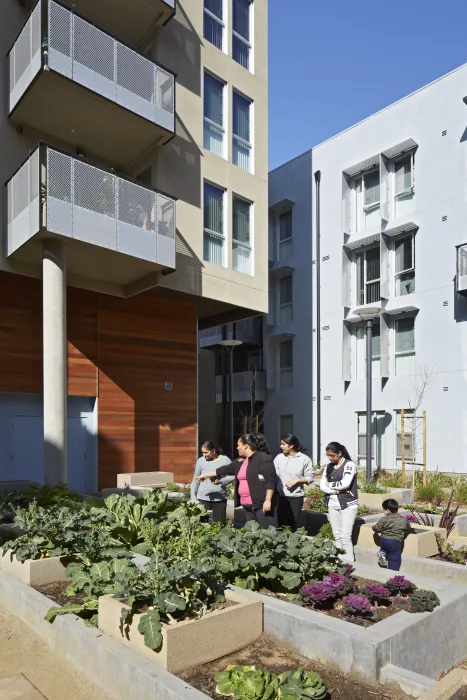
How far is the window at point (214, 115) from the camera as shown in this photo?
1686cm

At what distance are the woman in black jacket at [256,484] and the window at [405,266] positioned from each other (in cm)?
1659

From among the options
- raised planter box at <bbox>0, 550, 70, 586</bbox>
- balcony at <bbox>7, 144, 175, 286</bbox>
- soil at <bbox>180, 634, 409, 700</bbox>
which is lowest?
soil at <bbox>180, 634, 409, 700</bbox>

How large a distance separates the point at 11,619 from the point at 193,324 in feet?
40.7

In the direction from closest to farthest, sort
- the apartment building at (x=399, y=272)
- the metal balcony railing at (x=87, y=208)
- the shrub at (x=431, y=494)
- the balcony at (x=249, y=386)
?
the metal balcony railing at (x=87, y=208)
the shrub at (x=431, y=494)
the apartment building at (x=399, y=272)
the balcony at (x=249, y=386)

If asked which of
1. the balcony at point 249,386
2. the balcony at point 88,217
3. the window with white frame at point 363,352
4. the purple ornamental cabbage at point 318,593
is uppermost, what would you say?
the balcony at point 88,217

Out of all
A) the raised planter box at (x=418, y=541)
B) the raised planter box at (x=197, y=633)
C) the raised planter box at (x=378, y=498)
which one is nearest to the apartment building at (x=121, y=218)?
the raised planter box at (x=378, y=498)

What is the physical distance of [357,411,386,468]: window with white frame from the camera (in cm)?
2288

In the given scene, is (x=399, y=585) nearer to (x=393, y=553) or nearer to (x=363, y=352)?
(x=393, y=553)

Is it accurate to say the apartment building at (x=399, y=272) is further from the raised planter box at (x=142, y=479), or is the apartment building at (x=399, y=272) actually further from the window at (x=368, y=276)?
the raised planter box at (x=142, y=479)

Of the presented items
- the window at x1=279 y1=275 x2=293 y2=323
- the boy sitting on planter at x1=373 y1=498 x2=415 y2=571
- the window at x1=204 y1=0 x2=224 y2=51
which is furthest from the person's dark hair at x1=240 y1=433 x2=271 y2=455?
the window at x1=279 y1=275 x2=293 y2=323

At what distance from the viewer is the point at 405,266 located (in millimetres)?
23094

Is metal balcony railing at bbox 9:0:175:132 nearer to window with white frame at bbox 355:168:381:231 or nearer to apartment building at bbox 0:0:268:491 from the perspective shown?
apartment building at bbox 0:0:268:491

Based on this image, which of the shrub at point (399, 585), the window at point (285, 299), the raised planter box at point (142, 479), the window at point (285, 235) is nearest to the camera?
the shrub at point (399, 585)

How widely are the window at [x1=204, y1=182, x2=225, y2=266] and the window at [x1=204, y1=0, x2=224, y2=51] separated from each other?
435 centimetres
